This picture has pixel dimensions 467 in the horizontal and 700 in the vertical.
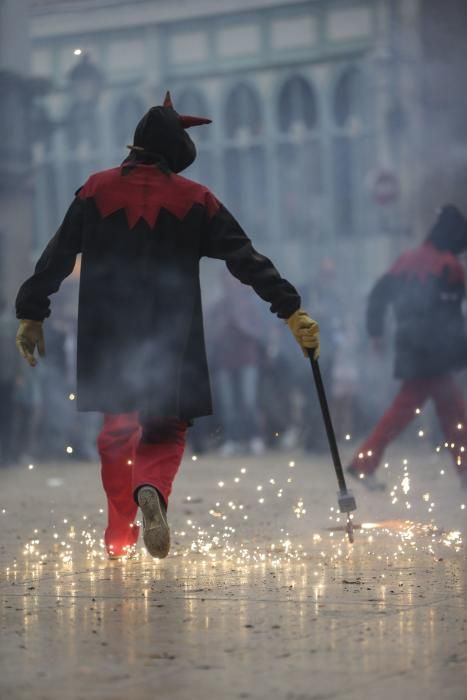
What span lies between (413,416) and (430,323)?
836mm

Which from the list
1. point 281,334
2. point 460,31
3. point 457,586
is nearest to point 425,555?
point 457,586

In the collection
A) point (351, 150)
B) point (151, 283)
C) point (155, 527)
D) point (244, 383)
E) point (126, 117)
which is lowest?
point (155, 527)

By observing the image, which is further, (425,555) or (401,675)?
(425,555)

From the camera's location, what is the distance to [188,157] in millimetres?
6797

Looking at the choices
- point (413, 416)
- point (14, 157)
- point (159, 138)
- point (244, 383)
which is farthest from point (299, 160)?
point (159, 138)

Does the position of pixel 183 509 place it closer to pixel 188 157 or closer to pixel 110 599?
pixel 188 157

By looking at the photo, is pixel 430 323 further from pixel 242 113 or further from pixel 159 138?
pixel 242 113

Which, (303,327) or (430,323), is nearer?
(303,327)

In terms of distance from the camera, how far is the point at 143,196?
6.60m

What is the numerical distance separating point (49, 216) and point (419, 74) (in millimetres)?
3760

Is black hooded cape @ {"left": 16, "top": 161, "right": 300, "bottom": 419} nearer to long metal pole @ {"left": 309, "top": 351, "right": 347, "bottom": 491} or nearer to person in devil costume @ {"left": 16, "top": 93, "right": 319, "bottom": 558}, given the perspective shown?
person in devil costume @ {"left": 16, "top": 93, "right": 319, "bottom": 558}

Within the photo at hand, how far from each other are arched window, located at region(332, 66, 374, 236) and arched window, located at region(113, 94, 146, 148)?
2061 mm

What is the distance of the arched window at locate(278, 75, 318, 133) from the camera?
2089cm

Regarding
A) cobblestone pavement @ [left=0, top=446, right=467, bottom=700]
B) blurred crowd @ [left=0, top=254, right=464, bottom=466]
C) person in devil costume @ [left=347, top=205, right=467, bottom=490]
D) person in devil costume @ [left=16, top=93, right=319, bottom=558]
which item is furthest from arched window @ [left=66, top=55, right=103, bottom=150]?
person in devil costume @ [left=16, top=93, right=319, bottom=558]
